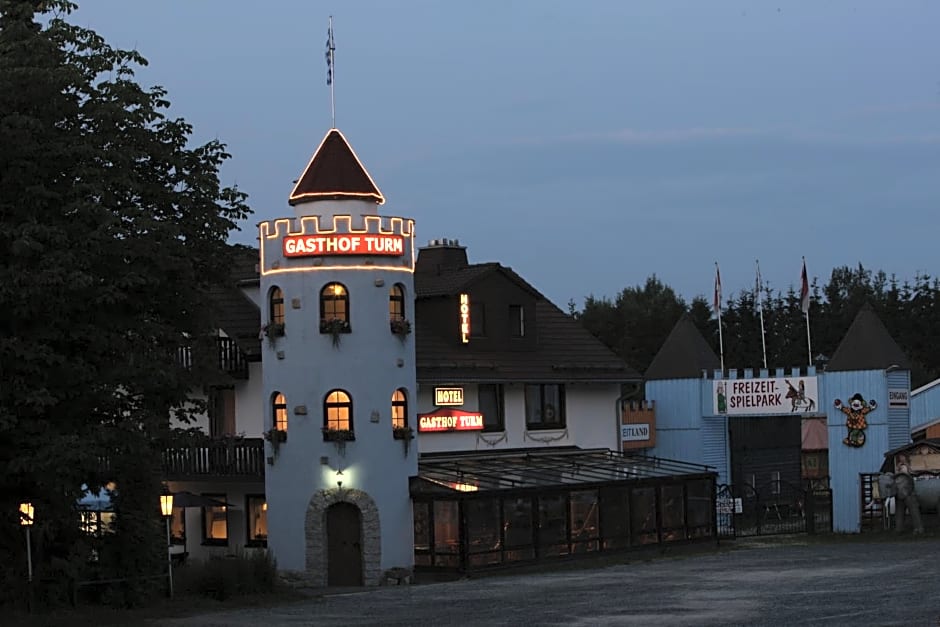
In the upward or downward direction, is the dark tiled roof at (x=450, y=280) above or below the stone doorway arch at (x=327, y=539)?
above

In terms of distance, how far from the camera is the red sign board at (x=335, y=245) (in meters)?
39.3

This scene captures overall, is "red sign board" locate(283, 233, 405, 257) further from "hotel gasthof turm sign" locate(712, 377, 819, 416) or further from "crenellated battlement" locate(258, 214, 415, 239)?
"hotel gasthof turm sign" locate(712, 377, 819, 416)

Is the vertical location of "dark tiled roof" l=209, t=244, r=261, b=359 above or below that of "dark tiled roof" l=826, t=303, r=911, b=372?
above

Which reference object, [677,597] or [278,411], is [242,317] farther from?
[677,597]

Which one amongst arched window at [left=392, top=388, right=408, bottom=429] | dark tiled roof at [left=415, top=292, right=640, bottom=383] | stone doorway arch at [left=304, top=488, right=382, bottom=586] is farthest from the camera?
→ dark tiled roof at [left=415, top=292, right=640, bottom=383]

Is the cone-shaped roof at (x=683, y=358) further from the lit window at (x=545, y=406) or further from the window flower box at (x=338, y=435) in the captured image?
the window flower box at (x=338, y=435)

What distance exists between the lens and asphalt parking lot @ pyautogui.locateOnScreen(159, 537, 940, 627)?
81.6 feet

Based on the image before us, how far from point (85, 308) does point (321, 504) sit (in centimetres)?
1161

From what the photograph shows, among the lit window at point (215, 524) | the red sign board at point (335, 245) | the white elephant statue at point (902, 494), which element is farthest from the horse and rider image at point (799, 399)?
the lit window at point (215, 524)

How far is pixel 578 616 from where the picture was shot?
25984mm

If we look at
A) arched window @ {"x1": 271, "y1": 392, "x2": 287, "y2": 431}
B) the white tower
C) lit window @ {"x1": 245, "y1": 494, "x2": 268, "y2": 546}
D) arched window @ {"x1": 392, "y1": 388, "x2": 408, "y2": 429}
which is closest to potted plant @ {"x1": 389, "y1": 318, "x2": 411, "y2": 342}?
the white tower

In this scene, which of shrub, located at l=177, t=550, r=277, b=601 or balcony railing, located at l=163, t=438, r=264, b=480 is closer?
shrub, located at l=177, t=550, r=277, b=601

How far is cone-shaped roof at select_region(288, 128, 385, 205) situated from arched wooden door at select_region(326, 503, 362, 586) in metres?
7.82

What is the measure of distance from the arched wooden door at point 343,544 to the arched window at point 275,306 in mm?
4990
